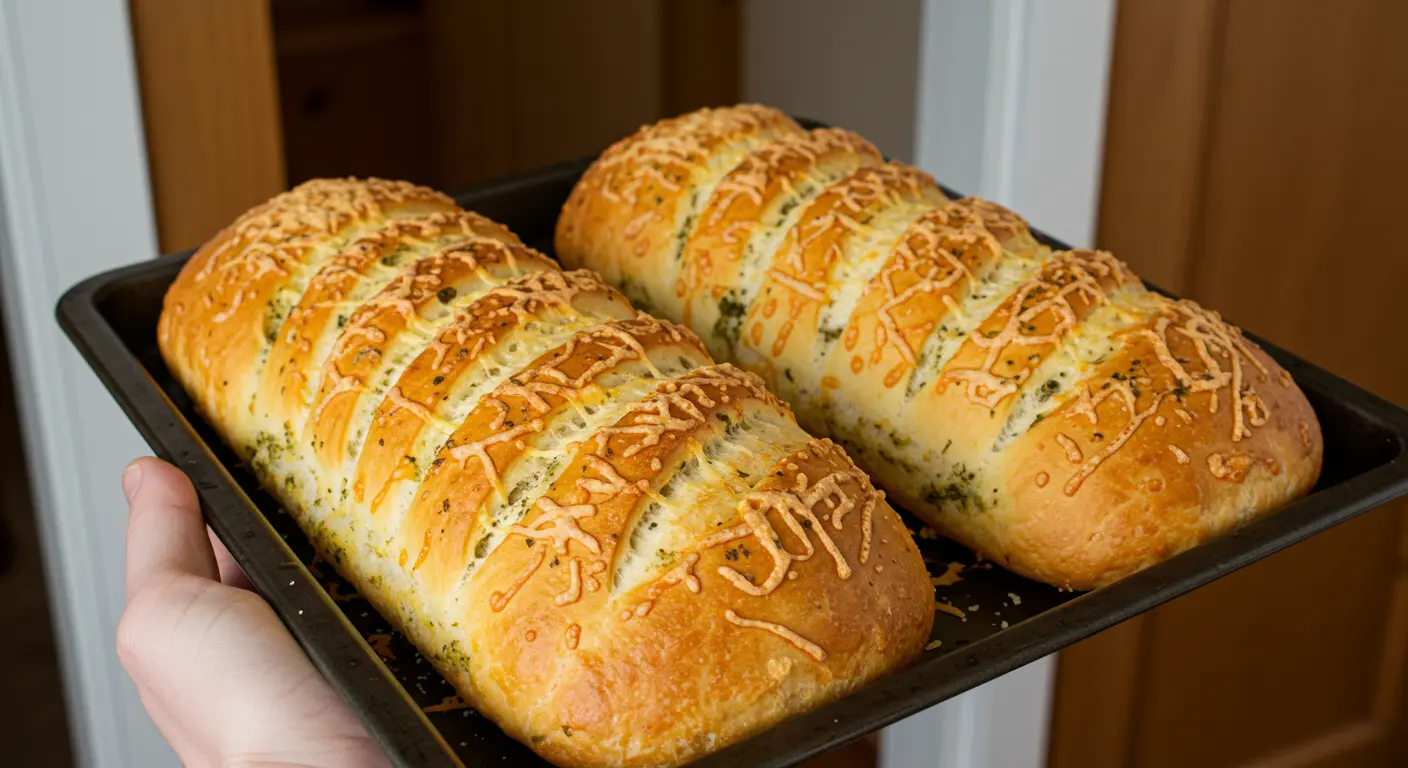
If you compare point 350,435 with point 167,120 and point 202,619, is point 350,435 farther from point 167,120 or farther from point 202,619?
point 167,120

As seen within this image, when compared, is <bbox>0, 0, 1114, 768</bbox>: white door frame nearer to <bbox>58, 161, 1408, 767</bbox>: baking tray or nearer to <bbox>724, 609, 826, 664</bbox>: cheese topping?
<bbox>58, 161, 1408, 767</bbox>: baking tray

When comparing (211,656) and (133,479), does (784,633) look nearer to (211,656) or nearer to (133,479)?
(211,656)

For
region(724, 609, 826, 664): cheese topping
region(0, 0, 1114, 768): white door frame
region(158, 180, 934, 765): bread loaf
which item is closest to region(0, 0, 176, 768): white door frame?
region(0, 0, 1114, 768): white door frame

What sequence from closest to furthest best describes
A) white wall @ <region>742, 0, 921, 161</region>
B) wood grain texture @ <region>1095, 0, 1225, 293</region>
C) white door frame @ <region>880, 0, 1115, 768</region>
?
white door frame @ <region>880, 0, 1115, 768</region>, wood grain texture @ <region>1095, 0, 1225, 293</region>, white wall @ <region>742, 0, 921, 161</region>

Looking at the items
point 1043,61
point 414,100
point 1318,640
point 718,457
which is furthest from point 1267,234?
point 414,100

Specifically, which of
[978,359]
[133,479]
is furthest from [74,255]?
[978,359]
